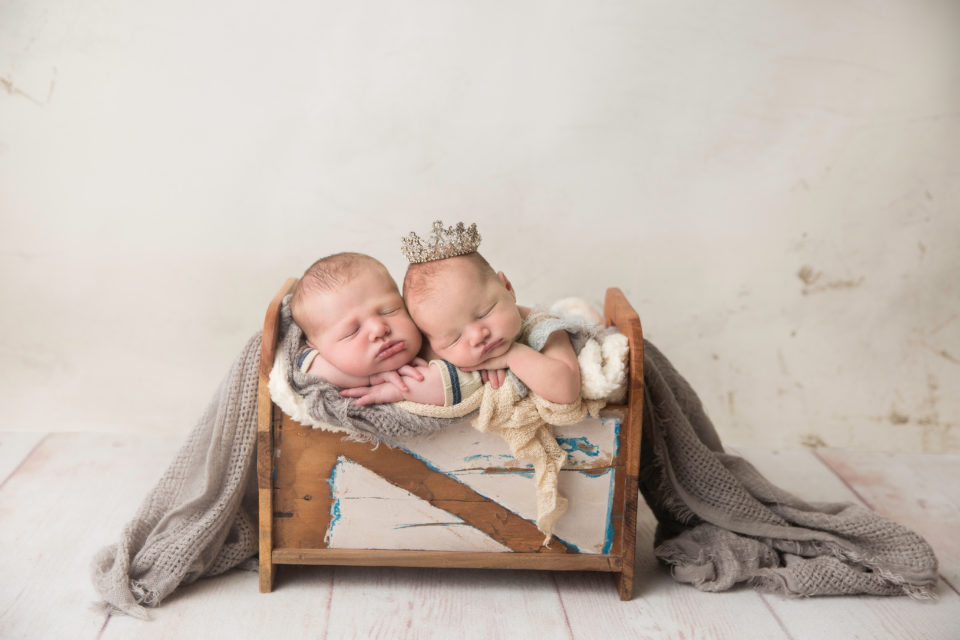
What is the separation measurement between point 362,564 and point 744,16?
59.7 inches

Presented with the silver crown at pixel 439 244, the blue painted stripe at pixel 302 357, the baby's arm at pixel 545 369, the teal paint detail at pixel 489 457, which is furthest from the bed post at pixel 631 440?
the blue painted stripe at pixel 302 357

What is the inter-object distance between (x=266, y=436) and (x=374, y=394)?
0.66ft

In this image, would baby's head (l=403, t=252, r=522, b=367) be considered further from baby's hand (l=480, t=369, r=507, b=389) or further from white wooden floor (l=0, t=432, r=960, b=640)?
white wooden floor (l=0, t=432, r=960, b=640)

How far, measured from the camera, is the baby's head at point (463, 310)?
1.46 m

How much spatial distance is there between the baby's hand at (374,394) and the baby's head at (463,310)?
0.33 ft

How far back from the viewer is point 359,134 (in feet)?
7.14

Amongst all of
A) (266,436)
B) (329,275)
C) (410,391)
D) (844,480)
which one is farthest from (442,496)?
(844,480)

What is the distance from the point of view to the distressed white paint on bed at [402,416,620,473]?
1521 millimetres

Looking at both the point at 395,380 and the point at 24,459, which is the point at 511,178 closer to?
the point at 395,380

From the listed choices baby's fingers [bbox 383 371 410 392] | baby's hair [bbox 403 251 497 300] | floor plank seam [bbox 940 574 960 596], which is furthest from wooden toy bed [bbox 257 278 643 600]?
floor plank seam [bbox 940 574 960 596]

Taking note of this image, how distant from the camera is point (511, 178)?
221cm

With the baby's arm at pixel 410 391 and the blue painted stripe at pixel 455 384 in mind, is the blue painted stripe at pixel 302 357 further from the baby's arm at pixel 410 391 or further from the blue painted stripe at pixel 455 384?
the blue painted stripe at pixel 455 384

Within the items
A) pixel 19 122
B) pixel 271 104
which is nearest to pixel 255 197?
pixel 271 104

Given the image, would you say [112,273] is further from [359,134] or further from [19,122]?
[359,134]
